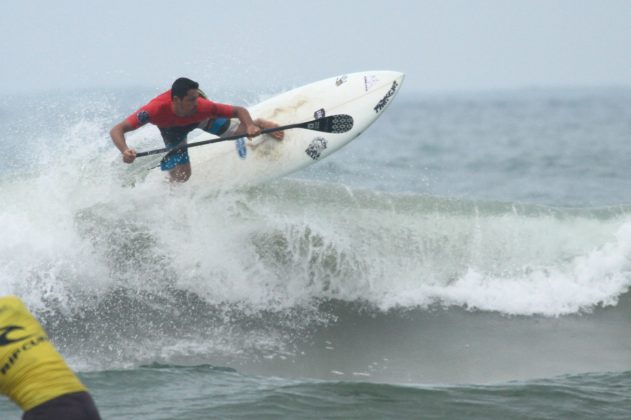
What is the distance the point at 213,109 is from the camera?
7215mm

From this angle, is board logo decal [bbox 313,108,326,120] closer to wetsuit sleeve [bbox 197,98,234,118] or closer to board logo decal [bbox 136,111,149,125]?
wetsuit sleeve [bbox 197,98,234,118]

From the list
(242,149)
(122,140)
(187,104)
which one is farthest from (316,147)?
(122,140)

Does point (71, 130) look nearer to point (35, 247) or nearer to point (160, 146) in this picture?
point (160, 146)

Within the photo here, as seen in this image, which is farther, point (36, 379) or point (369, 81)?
point (369, 81)

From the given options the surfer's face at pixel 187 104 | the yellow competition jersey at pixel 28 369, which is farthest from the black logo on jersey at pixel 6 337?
the surfer's face at pixel 187 104

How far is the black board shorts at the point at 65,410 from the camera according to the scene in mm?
2723

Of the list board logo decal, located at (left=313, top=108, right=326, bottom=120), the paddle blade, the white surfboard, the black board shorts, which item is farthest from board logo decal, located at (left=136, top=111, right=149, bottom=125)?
the black board shorts

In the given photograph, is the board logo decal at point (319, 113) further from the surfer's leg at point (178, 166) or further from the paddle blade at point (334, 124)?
the surfer's leg at point (178, 166)

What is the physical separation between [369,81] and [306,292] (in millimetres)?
2300

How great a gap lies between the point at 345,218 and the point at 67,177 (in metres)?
2.65

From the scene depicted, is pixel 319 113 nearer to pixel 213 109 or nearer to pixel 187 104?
pixel 213 109

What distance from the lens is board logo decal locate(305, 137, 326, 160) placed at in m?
8.27

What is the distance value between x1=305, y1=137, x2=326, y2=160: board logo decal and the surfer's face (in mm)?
1440

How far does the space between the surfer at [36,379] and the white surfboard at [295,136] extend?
17.3 ft
